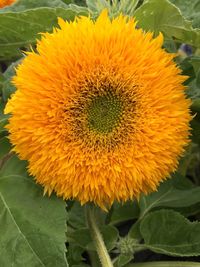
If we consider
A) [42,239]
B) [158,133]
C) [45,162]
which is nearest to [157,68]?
[158,133]

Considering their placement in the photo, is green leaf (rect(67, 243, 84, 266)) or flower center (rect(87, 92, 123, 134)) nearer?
flower center (rect(87, 92, 123, 134))

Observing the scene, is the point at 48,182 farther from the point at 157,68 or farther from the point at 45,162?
the point at 157,68

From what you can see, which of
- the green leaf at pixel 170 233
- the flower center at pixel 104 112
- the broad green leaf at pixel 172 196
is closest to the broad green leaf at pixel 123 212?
the broad green leaf at pixel 172 196

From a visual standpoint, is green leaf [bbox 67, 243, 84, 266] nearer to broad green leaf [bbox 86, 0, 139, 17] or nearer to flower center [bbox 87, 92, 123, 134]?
flower center [bbox 87, 92, 123, 134]

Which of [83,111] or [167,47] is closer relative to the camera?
[83,111]

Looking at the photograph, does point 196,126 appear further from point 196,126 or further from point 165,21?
point 165,21

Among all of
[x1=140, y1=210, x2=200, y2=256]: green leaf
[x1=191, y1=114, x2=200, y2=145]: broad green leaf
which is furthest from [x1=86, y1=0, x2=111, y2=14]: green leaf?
[x1=140, y1=210, x2=200, y2=256]: green leaf

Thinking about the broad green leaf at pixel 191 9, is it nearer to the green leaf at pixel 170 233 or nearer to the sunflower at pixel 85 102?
the sunflower at pixel 85 102
